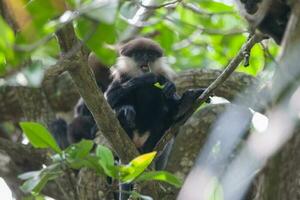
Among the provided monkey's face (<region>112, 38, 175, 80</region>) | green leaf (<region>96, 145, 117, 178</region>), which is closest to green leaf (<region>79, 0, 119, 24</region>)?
green leaf (<region>96, 145, 117, 178</region>)

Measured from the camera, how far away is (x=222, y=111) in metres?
4.95

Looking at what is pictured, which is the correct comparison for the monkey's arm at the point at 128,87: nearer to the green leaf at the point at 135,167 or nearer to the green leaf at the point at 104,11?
the green leaf at the point at 135,167

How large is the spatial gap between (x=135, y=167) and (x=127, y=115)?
1513mm

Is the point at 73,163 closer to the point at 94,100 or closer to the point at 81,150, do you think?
the point at 81,150

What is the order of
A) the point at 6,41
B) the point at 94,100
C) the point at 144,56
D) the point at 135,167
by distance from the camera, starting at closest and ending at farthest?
the point at 6,41, the point at 135,167, the point at 94,100, the point at 144,56

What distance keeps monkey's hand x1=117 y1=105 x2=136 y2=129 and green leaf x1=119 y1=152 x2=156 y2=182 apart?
1.47 metres

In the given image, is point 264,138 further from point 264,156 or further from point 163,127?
point 163,127

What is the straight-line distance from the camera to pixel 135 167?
108 inches

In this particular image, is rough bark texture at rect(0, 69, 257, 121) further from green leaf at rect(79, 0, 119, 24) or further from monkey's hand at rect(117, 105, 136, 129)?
green leaf at rect(79, 0, 119, 24)

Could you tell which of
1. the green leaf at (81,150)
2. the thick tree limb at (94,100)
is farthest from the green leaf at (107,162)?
the thick tree limb at (94,100)

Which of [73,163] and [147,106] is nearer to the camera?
[73,163]

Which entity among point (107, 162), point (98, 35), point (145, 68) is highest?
point (98, 35)

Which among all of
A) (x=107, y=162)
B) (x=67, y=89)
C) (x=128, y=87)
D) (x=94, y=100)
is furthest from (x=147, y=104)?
(x=107, y=162)

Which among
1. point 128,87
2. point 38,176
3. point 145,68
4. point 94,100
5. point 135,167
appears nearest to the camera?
point 38,176
